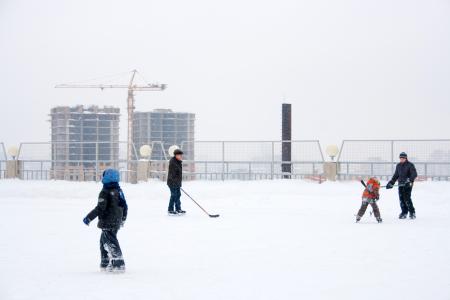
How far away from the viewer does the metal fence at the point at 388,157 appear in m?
26.7

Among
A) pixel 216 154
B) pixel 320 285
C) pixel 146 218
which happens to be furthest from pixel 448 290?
pixel 216 154

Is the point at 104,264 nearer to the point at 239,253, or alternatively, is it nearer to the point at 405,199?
the point at 239,253

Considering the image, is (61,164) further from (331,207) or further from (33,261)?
(33,261)

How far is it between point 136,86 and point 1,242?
473 ft

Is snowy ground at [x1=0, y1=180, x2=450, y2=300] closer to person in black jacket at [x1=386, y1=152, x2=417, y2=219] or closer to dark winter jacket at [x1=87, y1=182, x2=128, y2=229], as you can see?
person in black jacket at [x1=386, y1=152, x2=417, y2=219]

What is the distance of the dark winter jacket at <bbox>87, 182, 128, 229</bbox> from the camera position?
10.1m

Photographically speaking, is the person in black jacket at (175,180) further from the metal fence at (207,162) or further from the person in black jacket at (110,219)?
the metal fence at (207,162)

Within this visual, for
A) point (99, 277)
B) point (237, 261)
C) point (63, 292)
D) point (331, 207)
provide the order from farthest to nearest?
point (331, 207) → point (237, 261) → point (99, 277) → point (63, 292)

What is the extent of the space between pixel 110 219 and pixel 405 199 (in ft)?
34.6

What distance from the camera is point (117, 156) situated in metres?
33.1

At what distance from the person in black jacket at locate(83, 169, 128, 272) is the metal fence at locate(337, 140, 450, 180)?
61.0 feet

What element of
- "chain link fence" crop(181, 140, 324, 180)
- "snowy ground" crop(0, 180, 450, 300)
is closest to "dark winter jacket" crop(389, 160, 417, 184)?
"snowy ground" crop(0, 180, 450, 300)

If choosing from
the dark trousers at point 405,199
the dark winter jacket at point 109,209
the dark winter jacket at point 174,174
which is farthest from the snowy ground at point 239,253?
the dark winter jacket at point 174,174

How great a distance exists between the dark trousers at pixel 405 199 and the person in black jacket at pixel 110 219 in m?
10.1
